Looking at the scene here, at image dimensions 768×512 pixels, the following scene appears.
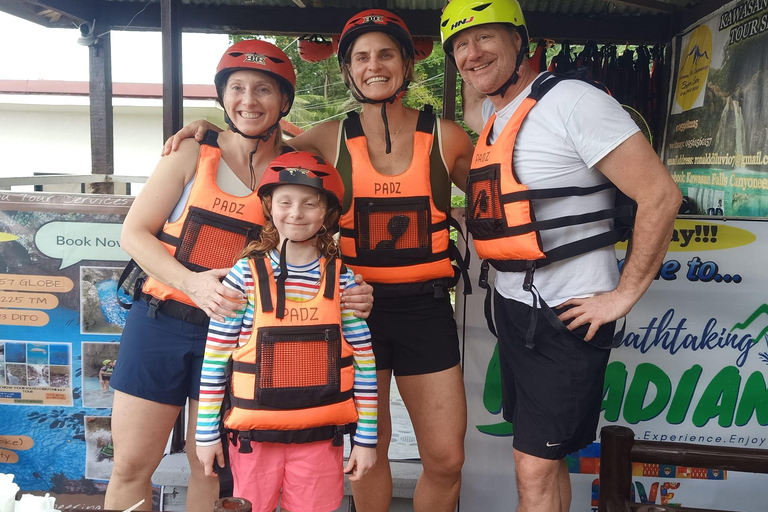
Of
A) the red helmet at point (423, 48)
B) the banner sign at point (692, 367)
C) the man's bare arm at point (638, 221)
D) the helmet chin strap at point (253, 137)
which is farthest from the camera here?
the red helmet at point (423, 48)

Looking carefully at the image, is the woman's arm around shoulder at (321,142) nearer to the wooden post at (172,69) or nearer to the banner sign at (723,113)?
the wooden post at (172,69)

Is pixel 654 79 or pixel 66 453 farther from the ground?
pixel 654 79

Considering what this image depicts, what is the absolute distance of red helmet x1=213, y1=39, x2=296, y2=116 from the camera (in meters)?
2.31

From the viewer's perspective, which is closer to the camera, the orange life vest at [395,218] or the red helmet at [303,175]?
the red helmet at [303,175]

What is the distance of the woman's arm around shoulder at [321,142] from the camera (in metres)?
2.62

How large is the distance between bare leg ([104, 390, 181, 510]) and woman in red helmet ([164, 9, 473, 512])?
86 cm

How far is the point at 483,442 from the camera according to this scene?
3.18 m

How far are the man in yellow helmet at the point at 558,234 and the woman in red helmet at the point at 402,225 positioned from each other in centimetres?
32

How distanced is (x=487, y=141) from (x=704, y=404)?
1839mm

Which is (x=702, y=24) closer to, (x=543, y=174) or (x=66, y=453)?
(x=543, y=174)

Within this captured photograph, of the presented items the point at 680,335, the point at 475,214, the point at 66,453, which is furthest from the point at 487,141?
the point at 66,453

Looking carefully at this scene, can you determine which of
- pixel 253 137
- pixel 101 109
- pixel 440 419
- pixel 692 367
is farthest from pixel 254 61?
pixel 101 109

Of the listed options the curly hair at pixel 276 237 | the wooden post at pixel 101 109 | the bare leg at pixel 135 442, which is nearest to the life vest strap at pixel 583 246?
the curly hair at pixel 276 237

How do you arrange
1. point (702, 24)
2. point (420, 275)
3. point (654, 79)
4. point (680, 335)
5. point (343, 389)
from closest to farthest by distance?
point (343, 389) → point (420, 275) → point (680, 335) → point (702, 24) → point (654, 79)
